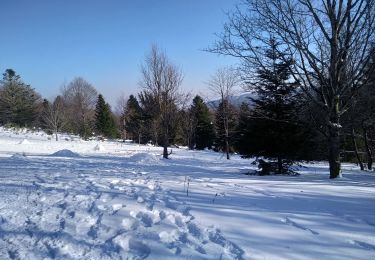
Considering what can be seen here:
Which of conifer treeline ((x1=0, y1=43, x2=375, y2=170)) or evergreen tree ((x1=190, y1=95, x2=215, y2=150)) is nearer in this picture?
conifer treeline ((x1=0, y1=43, x2=375, y2=170))

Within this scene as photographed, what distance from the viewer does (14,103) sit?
4631cm

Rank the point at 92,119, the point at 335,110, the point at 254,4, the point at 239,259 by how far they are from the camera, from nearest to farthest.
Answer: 1. the point at 239,259
2. the point at 335,110
3. the point at 254,4
4. the point at 92,119

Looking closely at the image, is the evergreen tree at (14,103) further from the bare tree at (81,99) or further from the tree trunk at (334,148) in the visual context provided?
the tree trunk at (334,148)

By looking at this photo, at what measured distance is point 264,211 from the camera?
514cm

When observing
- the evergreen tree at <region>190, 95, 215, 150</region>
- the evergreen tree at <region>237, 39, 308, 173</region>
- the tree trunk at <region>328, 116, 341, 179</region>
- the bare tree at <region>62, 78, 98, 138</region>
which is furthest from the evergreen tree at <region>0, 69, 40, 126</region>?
the tree trunk at <region>328, 116, 341, 179</region>

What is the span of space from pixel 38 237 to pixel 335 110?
9005 mm

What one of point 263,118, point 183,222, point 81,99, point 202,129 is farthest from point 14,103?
point 183,222

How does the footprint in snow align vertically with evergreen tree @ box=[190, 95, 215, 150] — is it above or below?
below

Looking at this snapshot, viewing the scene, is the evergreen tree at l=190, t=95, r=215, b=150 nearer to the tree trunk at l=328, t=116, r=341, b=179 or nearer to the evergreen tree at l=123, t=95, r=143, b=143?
the evergreen tree at l=123, t=95, r=143, b=143

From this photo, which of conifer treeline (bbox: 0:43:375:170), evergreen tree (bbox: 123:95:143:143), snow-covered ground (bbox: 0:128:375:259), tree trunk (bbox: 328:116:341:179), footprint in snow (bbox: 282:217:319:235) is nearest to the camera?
snow-covered ground (bbox: 0:128:375:259)

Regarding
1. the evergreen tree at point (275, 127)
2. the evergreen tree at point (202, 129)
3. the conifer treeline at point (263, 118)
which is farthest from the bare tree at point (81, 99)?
the evergreen tree at point (275, 127)

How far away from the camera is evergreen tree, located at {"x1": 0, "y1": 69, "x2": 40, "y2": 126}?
46.2 m

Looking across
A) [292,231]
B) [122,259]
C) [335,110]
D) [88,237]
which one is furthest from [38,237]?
[335,110]

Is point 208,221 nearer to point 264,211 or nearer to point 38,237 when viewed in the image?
point 264,211
